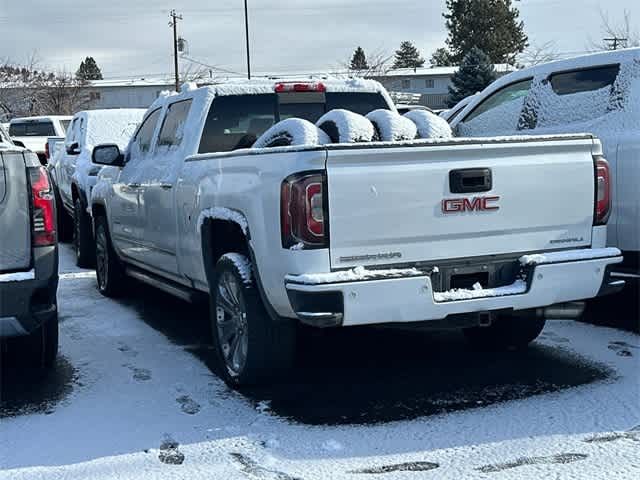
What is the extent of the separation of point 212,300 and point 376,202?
142 centimetres

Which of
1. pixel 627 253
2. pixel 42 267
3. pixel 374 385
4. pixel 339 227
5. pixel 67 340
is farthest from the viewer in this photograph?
pixel 67 340

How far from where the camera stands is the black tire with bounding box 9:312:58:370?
17.5 ft

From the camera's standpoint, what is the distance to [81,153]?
11.3 metres

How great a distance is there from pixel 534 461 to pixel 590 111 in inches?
139

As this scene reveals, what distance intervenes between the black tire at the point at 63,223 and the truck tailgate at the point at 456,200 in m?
9.22

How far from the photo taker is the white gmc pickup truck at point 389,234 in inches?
168

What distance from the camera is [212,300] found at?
17.3 feet

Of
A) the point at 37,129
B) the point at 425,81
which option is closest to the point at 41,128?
the point at 37,129

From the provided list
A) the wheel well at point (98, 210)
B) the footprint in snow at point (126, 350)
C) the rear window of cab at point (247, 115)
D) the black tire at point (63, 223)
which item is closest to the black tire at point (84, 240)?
the wheel well at point (98, 210)

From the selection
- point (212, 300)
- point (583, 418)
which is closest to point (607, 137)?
point (583, 418)

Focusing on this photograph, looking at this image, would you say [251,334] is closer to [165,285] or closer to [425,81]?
[165,285]

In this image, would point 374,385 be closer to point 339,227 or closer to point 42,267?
point 339,227

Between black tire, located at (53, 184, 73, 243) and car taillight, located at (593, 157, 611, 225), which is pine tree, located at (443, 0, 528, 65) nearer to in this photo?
black tire, located at (53, 184, 73, 243)

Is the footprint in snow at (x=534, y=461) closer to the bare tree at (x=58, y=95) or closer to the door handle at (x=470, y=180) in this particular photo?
the door handle at (x=470, y=180)
